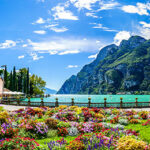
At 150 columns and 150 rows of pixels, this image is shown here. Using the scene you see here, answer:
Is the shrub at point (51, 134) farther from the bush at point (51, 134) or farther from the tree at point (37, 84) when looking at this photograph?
the tree at point (37, 84)

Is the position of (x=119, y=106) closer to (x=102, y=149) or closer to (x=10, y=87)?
(x=102, y=149)

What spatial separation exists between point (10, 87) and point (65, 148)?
Result: 76500mm

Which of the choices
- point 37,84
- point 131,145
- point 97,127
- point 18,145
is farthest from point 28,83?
point 131,145

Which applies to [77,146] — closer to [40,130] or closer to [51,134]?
[51,134]

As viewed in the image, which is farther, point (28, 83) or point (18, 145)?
point (28, 83)

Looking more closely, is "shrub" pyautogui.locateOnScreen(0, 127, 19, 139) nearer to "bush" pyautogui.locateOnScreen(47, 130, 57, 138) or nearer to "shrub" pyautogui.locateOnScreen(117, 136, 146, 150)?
"bush" pyautogui.locateOnScreen(47, 130, 57, 138)

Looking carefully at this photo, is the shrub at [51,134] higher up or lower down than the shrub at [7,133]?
lower down

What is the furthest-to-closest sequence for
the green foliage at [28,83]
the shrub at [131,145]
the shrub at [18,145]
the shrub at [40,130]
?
the green foliage at [28,83]
the shrub at [40,130]
the shrub at [18,145]
the shrub at [131,145]

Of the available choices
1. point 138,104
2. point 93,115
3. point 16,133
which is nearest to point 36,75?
point 138,104

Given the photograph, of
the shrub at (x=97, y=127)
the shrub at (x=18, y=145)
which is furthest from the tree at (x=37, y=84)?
the shrub at (x=18, y=145)

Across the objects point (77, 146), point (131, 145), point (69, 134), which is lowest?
point (69, 134)

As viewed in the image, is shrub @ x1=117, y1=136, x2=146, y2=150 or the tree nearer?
shrub @ x1=117, y1=136, x2=146, y2=150

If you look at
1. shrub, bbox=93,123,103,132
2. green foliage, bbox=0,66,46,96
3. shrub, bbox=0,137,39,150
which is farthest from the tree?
shrub, bbox=0,137,39,150

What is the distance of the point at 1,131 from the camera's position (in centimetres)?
918
